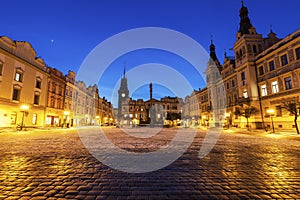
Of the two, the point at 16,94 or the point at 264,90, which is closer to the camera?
the point at 16,94

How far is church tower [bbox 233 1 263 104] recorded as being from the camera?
2867cm

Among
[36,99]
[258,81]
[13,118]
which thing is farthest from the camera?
[36,99]

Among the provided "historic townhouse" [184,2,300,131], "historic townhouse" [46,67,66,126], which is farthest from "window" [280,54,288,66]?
"historic townhouse" [46,67,66,126]

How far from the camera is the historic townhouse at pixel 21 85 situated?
73.9 feet

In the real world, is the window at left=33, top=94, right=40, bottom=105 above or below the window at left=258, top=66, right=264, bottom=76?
below

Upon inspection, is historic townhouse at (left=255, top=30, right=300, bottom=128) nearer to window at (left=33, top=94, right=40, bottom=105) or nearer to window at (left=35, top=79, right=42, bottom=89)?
window at (left=33, top=94, right=40, bottom=105)

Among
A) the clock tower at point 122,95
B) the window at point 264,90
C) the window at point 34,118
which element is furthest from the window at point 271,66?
the clock tower at point 122,95

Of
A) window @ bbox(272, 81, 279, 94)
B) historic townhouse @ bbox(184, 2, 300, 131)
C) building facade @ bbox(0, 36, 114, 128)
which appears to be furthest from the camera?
window @ bbox(272, 81, 279, 94)

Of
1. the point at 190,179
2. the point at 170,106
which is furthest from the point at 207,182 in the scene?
the point at 170,106

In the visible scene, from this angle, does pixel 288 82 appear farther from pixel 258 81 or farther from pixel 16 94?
pixel 16 94

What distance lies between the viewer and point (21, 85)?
25.8 meters

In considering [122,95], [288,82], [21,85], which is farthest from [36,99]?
[122,95]

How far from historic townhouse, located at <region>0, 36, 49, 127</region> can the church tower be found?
3461 cm

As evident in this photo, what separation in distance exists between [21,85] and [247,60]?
37.9 metres
